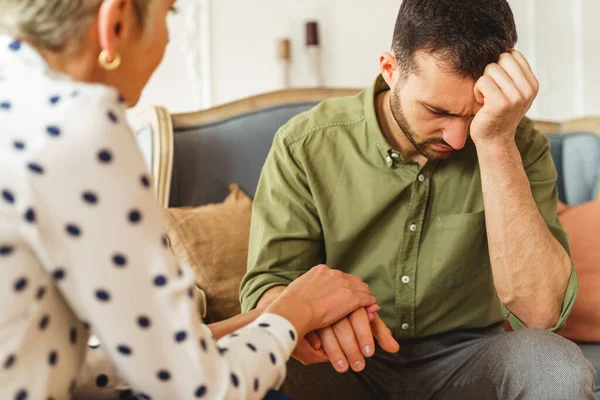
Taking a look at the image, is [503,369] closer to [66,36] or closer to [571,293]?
[571,293]

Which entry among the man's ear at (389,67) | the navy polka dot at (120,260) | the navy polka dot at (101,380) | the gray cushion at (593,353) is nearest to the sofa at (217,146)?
the gray cushion at (593,353)

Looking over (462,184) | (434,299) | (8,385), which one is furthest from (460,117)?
(8,385)

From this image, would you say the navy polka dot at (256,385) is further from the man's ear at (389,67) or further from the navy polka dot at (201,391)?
the man's ear at (389,67)

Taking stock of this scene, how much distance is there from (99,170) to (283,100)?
1.56m

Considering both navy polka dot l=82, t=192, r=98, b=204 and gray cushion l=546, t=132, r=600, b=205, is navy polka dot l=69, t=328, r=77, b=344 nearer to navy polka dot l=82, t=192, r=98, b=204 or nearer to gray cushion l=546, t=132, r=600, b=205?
navy polka dot l=82, t=192, r=98, b=204

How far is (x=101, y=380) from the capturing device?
3.15ft

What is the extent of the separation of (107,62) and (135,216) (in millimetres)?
184

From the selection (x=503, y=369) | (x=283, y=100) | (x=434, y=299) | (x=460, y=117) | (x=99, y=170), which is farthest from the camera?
(x=283, y=100)

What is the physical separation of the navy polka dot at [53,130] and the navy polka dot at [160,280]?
0.17 metres

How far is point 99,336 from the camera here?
0.71 metres

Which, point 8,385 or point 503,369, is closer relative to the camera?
point 8,385

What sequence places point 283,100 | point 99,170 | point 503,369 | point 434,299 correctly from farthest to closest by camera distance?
point 283,100 → point 434,299 → point 503,369 → point 99,170

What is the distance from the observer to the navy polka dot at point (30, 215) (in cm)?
65

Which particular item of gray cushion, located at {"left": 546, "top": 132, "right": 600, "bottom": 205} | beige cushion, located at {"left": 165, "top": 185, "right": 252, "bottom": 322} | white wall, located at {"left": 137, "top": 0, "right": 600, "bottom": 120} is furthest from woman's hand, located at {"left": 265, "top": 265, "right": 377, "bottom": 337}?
white wall, located at {"left": 137, "top": 0, "right": 600, "bottom": 120}
